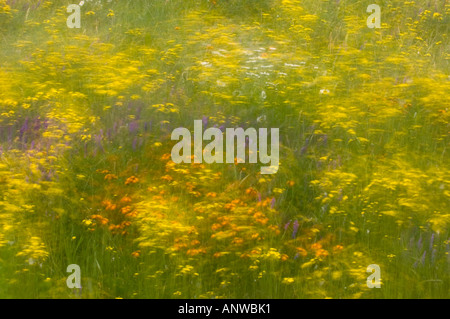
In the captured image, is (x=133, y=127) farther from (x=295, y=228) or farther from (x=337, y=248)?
(x=337, y=248)

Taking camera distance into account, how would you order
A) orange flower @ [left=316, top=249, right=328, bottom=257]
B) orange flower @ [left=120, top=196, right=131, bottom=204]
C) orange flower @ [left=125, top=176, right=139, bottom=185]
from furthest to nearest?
orange flower @ [left=125, top=176, right=139, bottom=185], orange flower @ [left=120, top=196, right=131, bottom=204], orange flower @ [left=316, top=249, right=328, bottom=257]

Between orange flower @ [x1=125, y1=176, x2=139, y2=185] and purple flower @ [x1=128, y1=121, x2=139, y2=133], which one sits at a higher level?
purple flower @ [x1=128, y1=121, x2=139, y2=133]

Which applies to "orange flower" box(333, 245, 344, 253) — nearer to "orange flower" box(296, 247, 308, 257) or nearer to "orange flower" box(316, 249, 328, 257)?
"orange flower" box(316, 249, 328, 257)

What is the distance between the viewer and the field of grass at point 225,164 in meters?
4.70

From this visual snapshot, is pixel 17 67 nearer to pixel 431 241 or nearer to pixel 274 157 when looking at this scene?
pixel 274 157

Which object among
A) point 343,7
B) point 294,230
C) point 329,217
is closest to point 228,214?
point 294,230

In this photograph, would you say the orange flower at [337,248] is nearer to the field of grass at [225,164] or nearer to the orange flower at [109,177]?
the field of grass at [225,164]

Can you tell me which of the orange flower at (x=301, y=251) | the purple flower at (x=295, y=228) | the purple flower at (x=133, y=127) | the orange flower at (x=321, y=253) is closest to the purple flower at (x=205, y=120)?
the purple flower at (x=133, y=127)

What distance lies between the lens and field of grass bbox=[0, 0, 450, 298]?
4699 millimetres

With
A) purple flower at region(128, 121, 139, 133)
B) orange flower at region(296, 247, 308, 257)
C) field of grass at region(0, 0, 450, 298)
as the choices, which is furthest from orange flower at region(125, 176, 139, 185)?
orange flower at region(296, 247, 308, 257)

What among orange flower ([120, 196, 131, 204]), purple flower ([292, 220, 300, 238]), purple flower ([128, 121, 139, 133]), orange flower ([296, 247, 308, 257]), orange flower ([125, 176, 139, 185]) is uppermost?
purple flower ([128, 121, 139, 133])

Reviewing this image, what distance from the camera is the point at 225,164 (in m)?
5.77

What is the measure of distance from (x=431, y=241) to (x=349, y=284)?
0.94 metres
